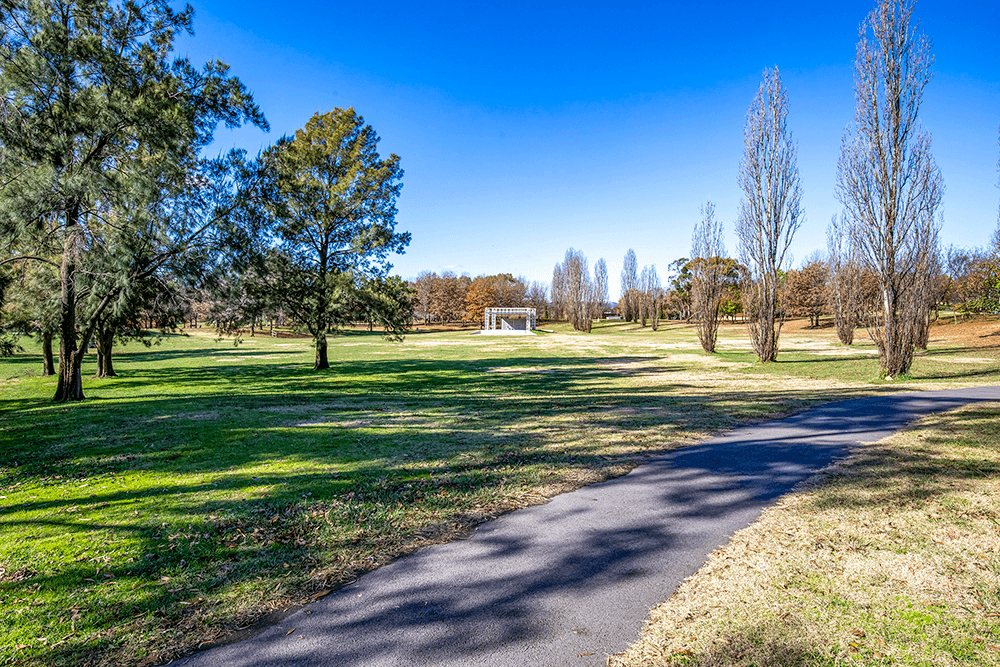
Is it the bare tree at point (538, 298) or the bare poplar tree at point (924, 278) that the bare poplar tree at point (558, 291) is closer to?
the bare tree at point (538, 298)

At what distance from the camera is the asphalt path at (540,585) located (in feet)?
7.88

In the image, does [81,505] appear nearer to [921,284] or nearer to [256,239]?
[256,239]

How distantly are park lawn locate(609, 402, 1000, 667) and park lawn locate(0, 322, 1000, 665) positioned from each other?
191 cm

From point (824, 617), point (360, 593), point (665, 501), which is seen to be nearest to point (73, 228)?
point (360, 593)

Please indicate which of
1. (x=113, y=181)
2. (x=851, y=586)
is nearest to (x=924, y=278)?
(x=851, y=586)

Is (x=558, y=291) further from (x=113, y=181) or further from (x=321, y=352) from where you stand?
(x=113, y=181)

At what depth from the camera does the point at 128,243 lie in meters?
10.0

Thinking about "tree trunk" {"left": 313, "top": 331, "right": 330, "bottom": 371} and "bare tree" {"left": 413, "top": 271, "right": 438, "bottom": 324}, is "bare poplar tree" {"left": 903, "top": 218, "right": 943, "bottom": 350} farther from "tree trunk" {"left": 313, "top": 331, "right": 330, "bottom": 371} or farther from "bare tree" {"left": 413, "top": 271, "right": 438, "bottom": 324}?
"bare tree" {"left": 413, "top": 271, "right": 438, "bottom": 324}

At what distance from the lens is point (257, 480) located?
17.3 ft

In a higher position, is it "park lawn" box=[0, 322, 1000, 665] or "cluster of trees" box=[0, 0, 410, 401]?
"cluster of trees" box=[0, 0, 410, 401]

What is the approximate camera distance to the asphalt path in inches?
94.5

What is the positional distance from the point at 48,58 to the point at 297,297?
867 centimetres

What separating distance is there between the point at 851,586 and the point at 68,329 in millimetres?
15558

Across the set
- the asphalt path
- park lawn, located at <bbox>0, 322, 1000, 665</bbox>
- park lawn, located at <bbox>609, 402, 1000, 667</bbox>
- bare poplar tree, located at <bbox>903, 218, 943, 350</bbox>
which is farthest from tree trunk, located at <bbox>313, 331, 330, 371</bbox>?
bare poplar tree, located at <bbox>903, 218, 943, 350</bbox>
